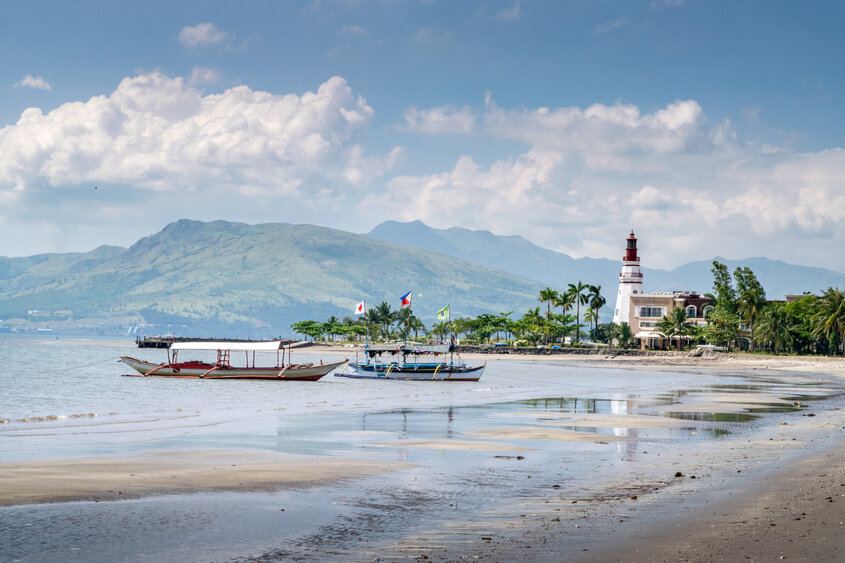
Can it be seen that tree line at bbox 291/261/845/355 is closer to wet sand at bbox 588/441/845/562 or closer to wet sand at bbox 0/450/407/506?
wet sand at bbox 0/450/407/506

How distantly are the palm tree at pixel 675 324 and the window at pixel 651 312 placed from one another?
27.1 ft

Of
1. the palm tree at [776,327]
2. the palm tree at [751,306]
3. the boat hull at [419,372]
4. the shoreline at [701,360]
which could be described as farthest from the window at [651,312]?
the boat hull at [419,372]

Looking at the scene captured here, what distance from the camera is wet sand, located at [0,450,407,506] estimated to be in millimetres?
15953

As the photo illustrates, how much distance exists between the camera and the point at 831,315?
107m

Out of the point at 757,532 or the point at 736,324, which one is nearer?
the point at 757,532

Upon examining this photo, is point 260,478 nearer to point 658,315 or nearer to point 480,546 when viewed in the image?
point 480,546

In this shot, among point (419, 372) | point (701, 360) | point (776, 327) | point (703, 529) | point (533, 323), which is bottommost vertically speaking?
point (701, 360)

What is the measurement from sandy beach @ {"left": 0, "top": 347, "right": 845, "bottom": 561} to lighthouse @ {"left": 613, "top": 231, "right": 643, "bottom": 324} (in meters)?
131

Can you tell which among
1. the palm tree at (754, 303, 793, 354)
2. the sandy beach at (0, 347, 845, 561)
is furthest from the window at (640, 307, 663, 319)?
the sandy beach at (0, 347, 845, 561)

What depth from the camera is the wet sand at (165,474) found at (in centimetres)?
1595

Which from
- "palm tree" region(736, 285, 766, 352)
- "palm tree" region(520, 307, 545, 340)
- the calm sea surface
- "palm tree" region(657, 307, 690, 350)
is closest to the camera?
the calm sea surface

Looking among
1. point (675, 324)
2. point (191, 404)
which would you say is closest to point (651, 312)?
point (675, 324)

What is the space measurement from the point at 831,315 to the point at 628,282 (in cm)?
5495

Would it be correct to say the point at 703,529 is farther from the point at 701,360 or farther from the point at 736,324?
the point at 736,324
